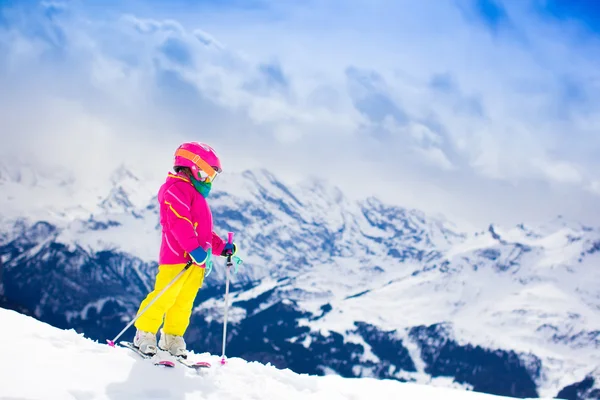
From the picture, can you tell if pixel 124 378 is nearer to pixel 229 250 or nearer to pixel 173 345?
pixel 173 345

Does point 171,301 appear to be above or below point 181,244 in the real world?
below

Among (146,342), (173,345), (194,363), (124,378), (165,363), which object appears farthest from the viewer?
(173,345)

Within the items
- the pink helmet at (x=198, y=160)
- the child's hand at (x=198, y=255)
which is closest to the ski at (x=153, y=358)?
the child's hand at (x=198, y=255)

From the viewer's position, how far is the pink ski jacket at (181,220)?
28.9 ft

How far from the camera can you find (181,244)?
8.74 metres

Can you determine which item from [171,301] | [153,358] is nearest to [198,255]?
[171,301]

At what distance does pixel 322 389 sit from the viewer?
30.5 ft

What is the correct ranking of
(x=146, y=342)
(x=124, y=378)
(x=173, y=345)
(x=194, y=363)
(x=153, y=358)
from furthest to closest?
(x=173, y=345), (x=194, y=363), (x=146, y=342), (x=153, y=358), (x=124, y=378)

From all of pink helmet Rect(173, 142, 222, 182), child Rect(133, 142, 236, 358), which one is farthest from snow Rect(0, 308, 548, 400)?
pink helmet Rect(173, 142, 222, 182)

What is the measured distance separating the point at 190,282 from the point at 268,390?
226cm

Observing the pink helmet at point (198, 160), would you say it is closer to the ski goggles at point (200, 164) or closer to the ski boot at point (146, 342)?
the ski goggles at point (200, 164)

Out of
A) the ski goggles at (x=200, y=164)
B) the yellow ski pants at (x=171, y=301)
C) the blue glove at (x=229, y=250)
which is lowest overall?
the yellow ski pants at (x=171, y=301)

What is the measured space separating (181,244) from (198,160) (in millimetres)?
1478

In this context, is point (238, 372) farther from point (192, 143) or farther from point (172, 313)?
point (192, 143)
